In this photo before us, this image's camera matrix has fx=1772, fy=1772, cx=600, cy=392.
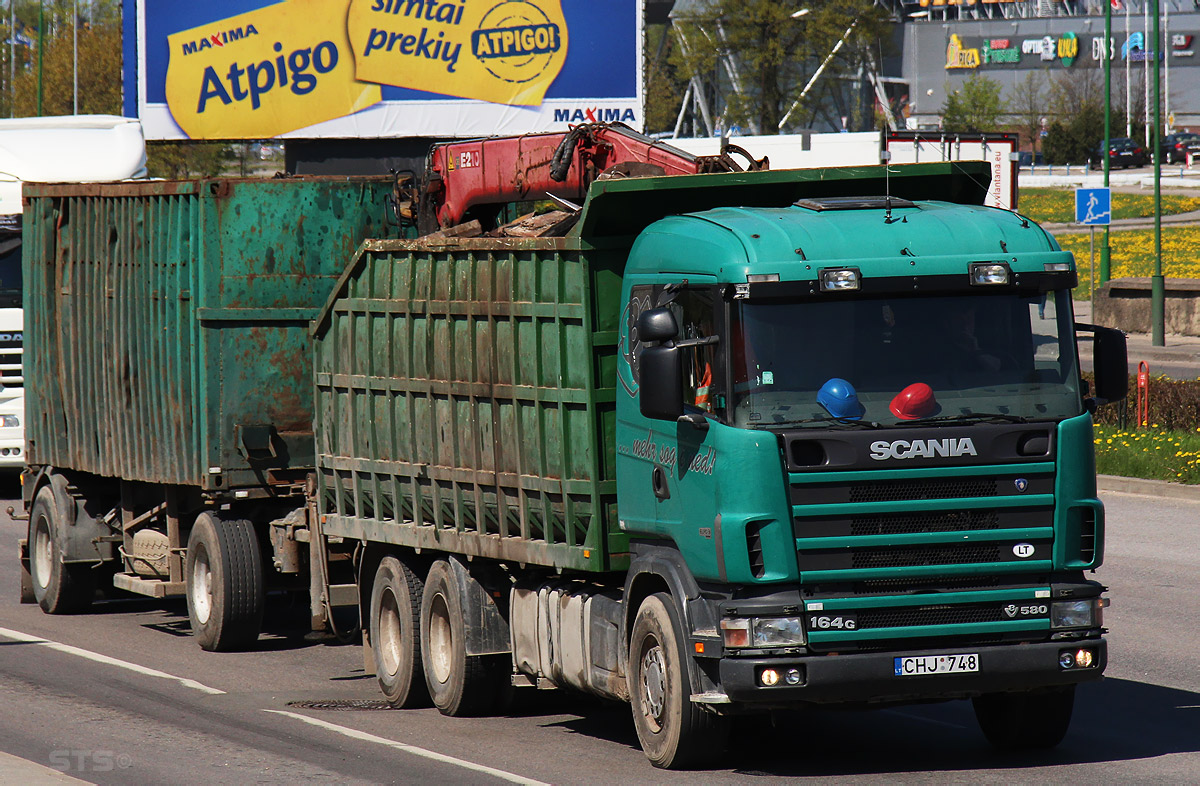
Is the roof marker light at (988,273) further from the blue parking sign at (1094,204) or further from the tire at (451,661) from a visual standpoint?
the blue parking sign at (1094,204)

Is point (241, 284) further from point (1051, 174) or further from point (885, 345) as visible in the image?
point (1051, 174)

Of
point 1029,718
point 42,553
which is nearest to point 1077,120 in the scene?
point 42,553

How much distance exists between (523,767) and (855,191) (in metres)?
3.70

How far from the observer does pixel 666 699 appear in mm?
8984

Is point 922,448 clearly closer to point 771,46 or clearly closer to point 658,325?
point 658,325

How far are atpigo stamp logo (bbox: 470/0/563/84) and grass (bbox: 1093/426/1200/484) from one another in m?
15.1

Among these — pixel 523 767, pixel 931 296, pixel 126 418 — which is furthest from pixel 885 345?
pixel 126 418

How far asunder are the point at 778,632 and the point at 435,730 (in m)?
3.07

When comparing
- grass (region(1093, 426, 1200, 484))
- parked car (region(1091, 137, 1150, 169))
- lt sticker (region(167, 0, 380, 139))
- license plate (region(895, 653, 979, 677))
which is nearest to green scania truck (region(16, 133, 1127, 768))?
license plate (region(895, 653, 979, 677))

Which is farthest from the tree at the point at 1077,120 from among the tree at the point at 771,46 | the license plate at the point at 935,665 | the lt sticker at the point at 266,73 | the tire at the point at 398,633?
the license plate at the point at 935,665

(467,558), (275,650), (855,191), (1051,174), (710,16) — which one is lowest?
(275,650)

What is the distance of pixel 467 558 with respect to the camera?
1107 cm

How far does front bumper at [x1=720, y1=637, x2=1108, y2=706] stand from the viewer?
8.42 meters

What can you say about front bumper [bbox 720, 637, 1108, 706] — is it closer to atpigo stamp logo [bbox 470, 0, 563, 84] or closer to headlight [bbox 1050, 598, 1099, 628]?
headlight [bbox 1050, 598, 1099, 628]
